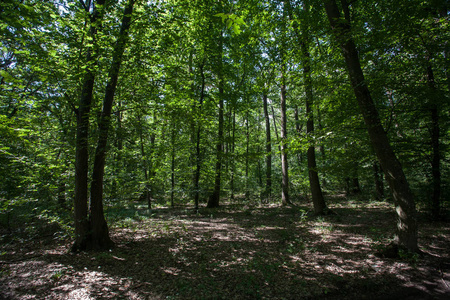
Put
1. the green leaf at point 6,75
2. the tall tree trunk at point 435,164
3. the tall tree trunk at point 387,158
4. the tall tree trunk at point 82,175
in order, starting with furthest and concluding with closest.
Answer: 1. the tall tree trunk at point 435,164
2. the tall tree trunk at point 82,175
3. the tall tree trunk at point 387,158
4. the green leaf at point 6,75

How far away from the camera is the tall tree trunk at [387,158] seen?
4.75m

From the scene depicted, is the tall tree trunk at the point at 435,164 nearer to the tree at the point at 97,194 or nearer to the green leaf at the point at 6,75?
the tree at the point at 97,194

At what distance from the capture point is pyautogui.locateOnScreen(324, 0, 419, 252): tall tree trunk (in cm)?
475

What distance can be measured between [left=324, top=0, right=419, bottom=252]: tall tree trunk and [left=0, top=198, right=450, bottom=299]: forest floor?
0.55 m

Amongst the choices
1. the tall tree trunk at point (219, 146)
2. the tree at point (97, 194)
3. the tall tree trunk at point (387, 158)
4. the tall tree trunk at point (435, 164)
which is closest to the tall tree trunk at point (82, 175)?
the tree at point (97, 194)

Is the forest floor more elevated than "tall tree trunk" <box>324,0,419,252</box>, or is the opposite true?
"tall tree trunk" <box>324,0,419,252</box>

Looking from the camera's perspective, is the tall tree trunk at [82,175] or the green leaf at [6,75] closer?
the green leaf at [6,75]

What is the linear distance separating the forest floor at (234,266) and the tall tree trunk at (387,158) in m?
0.55

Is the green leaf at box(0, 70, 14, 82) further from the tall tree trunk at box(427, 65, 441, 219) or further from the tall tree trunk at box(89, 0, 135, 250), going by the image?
the tall tree trunk at box(427, 65, 441, 219)

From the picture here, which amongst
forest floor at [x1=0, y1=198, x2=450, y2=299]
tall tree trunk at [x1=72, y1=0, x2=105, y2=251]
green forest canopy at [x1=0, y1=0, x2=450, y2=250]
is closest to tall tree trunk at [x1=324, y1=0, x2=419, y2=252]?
green forest canopy at [x1=0, y1=0, x2=450, y2=250]

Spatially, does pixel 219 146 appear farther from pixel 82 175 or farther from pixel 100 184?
pixel 82 175

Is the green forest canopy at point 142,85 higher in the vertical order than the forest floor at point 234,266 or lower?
higher

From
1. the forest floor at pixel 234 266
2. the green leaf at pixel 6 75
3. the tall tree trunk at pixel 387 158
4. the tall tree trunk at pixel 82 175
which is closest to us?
the green leaf at pixel 6 75

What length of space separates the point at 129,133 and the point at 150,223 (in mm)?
5182
